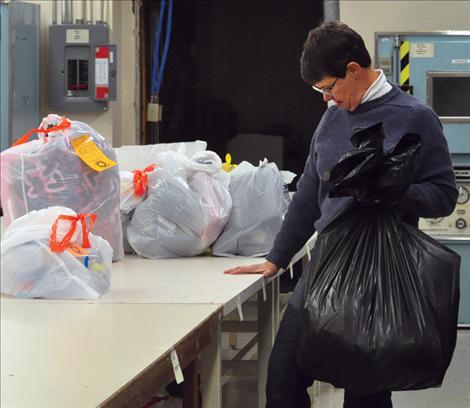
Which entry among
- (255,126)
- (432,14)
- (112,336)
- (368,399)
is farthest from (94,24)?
(112,336)

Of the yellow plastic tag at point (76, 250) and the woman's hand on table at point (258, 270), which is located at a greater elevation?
the yellow plastic tag at point (76, 250)

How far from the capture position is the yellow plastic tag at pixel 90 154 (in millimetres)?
2201

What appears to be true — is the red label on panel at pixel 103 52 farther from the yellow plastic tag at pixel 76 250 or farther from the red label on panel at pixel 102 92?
the yellow plastic tag at pixel 76 250

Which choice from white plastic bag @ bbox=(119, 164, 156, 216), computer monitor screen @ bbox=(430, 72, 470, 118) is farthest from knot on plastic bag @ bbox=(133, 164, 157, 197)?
computer monitor screen @ bbox=(430, 72, 470, 118)

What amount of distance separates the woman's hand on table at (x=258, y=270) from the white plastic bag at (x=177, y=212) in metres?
0.36

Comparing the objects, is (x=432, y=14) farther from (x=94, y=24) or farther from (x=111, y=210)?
(x=111, y=210)

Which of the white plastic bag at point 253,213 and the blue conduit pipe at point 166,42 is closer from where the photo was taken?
the white plastic bag at point 253,213

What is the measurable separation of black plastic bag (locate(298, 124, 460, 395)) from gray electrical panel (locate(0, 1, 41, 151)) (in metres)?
3.59

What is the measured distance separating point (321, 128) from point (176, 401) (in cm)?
151

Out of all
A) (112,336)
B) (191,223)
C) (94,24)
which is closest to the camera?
(112,336)

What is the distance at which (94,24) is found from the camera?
207 inches

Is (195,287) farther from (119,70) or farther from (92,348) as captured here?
(119,70)

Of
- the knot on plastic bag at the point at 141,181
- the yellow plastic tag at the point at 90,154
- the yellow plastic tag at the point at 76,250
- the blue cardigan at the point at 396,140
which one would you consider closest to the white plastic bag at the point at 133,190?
the knot on plastic bag at the point at 141,181

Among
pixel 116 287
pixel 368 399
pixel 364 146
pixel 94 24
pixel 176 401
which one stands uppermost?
pixel 94 24
